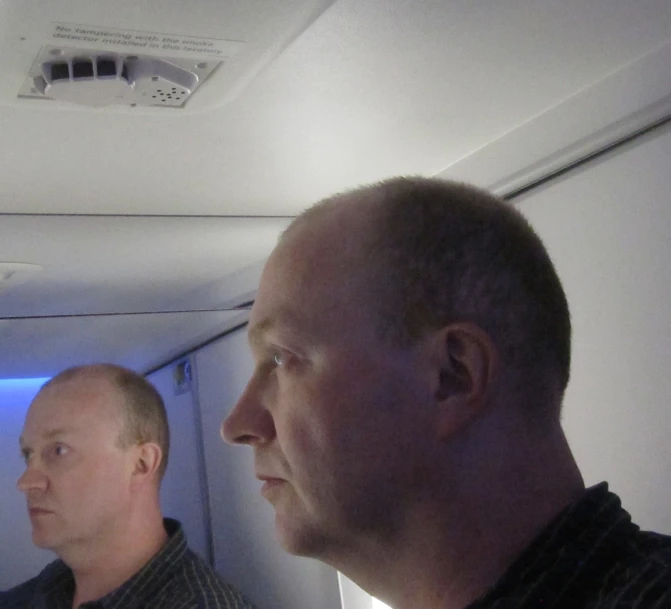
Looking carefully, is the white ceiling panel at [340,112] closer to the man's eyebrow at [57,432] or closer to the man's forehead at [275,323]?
the man's forehead at [275,323]

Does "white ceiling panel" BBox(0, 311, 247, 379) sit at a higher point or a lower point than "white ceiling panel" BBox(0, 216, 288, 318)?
lower

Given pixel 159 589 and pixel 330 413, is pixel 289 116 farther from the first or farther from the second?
pixel 159 589

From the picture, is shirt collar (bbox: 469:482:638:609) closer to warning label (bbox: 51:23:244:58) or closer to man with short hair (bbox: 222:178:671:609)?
man with short hair (bbox: 222:178:671:609)

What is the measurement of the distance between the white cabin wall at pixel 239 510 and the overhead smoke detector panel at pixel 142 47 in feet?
3.05

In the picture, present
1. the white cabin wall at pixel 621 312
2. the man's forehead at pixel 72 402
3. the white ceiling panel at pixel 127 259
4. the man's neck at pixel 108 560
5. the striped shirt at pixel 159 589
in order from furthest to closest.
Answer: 1. the man's forehead at pixel 72 402
2. the man's neck at pixel 108 560
3. the striped shirt at pixel 159 589
4. the white ceiling panel at pixel 127 259
5. the white cabin wall at pixel 621 312

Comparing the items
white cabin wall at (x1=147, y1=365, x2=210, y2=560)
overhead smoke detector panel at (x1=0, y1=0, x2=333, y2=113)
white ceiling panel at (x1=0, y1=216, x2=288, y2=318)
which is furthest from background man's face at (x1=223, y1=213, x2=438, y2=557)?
white cabin wall at (x1=147, y1=365, x2=210, y2=560)

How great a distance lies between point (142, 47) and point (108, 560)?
123cm

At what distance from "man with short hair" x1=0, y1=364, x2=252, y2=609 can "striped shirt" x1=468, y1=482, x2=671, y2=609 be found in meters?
1.05

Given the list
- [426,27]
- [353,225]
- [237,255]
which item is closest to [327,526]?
[353,225]

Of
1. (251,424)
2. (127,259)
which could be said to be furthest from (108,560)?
(251,424)

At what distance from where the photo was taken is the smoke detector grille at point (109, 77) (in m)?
0.90

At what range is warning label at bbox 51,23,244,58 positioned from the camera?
848 mm

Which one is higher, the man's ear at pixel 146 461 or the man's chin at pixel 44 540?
the man's ear at pixel 146 461

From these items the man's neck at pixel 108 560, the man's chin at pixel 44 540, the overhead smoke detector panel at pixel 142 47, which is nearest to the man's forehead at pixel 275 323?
the overhead smoke detector panel at pixel 142 47
